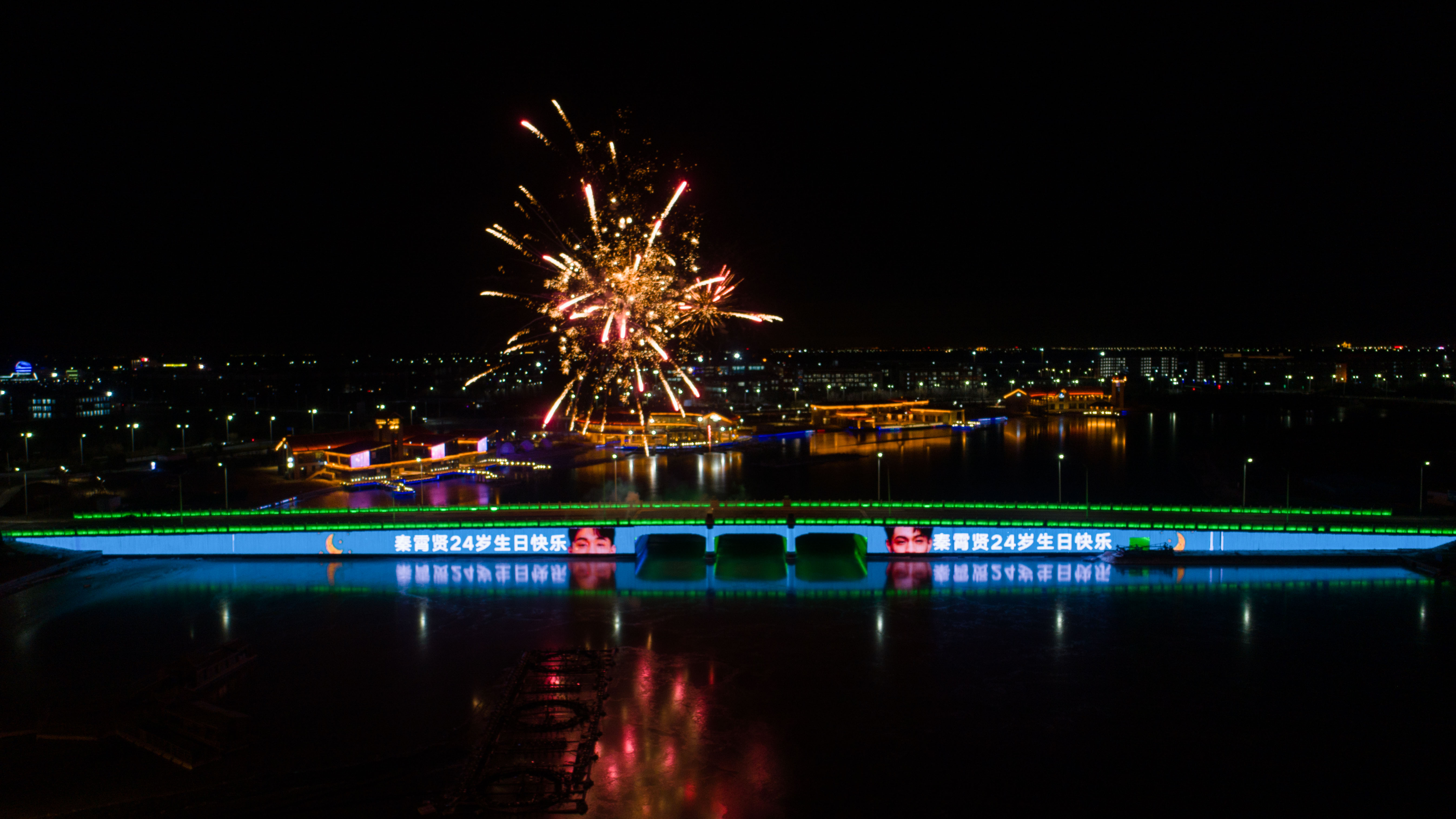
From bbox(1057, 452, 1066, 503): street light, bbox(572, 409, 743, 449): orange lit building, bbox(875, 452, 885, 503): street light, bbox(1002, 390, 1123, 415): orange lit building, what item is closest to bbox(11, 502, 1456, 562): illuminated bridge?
bbox(875, 452, 885, 503): street light

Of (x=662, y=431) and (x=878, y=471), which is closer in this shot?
(x=878, y=471)

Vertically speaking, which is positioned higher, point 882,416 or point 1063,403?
point 1063,403

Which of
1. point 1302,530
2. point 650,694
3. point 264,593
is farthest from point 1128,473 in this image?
point 264,593

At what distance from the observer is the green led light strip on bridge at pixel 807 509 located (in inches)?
599

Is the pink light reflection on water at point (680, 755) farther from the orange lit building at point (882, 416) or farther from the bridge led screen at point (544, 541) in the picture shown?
the orange lit building at point (882, 416)

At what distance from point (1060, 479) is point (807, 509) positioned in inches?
289

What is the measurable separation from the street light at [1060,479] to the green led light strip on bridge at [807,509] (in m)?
1.56

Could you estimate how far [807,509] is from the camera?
15477 millimetres

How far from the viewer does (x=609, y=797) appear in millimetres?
6742

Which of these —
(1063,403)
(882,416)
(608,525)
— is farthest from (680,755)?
(1063,403)

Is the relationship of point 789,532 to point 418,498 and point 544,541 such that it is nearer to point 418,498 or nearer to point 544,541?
point 544,541

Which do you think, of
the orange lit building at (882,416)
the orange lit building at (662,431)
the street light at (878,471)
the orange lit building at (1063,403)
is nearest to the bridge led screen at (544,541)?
the street light at (878,471)

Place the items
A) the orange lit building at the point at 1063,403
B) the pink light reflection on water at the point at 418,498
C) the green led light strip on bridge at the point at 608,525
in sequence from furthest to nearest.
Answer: the orange lit building at the point at 1063,403, the pink light reflection on water at the point at 418,498, the green led light strip on bridge at the point at 608,525

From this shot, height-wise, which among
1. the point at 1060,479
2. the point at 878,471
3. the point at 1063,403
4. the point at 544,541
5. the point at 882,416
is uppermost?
the point at 1063,403
